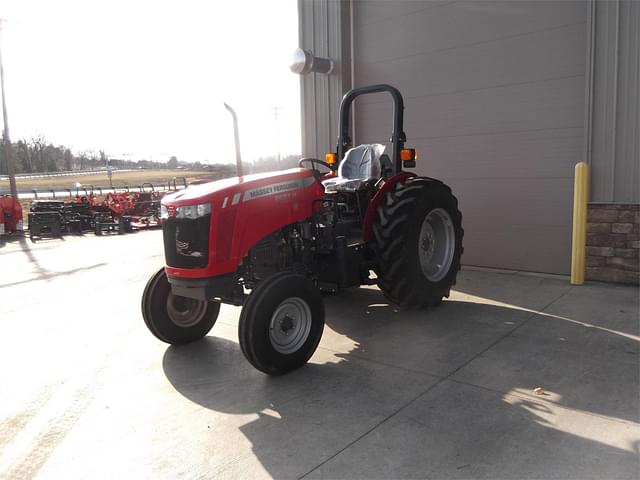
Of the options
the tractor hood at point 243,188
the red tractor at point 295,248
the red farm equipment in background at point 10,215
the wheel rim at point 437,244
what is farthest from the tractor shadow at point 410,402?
the red farm equipment in background at point 10,215

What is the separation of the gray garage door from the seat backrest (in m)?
2.31

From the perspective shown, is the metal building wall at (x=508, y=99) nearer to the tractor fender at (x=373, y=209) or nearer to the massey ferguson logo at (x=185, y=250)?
the tractor fender at (x=373, y=209)

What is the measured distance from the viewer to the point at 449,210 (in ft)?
18.0

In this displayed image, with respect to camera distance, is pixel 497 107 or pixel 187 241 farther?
pixel 497 107

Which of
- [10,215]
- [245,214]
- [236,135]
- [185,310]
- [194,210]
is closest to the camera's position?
[236,135]

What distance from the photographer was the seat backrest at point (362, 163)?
212 inches

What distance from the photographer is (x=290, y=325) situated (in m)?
3.90

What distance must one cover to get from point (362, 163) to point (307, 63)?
3.35m

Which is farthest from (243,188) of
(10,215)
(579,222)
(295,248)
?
(10,215)

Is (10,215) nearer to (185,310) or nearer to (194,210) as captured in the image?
(185,310)

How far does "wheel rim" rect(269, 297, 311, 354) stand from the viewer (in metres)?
3.80

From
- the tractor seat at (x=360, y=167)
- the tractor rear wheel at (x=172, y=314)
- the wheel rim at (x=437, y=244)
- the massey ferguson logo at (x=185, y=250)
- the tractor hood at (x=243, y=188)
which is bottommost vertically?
the tractor rear wheel at (x=172, y=314)

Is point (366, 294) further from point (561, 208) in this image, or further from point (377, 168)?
point (561, 208)

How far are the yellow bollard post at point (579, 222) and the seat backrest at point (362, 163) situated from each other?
2.37m
